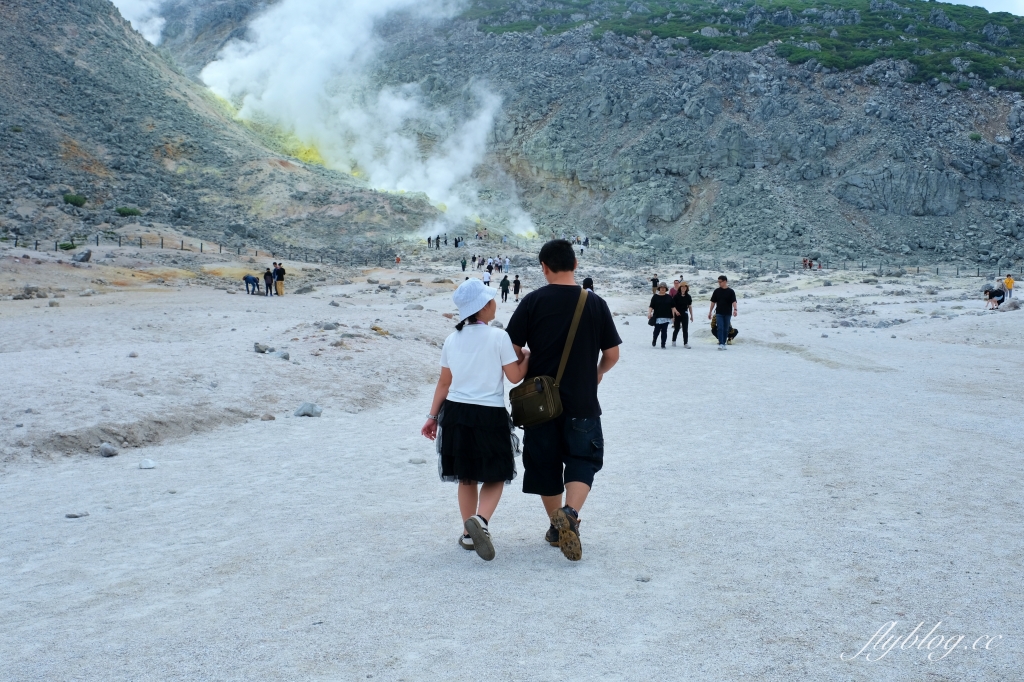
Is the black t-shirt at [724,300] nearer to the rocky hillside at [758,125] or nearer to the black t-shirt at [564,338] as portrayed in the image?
the black t-shirt at [564,338]

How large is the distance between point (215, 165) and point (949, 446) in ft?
191

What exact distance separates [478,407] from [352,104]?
78.0 metres

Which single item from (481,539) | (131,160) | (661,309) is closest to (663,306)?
(661,309)

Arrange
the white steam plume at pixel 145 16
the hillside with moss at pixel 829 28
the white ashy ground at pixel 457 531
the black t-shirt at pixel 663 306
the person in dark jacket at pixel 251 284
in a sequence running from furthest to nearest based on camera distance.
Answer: the white steam plume at pixel 145 16 < the hillside with moss at pixel 829 28 < the person in dark jacket at pixel 251 284 < the black t-shirt at pixel 663 306 < the white ashy ground at pixel 457 531

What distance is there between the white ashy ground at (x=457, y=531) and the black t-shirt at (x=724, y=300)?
16.9ft

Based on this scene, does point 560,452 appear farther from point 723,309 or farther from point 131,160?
point 131,160

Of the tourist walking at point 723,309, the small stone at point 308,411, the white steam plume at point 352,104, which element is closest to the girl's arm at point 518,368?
the small stone at point 308,411

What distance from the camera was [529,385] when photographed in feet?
15.5

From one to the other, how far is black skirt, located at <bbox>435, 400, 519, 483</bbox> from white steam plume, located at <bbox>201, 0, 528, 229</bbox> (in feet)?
195

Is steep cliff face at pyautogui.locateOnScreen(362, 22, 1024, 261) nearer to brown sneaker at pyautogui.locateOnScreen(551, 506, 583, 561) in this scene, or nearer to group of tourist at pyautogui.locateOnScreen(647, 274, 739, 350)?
group of tourist at pyautogui.locateOnScreen(647, 274, 739, 350)

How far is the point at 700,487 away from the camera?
671 centimetres

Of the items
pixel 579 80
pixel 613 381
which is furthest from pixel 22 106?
pixel 613 381

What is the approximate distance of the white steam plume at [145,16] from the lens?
10369cm

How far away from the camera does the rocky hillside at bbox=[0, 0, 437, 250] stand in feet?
158
